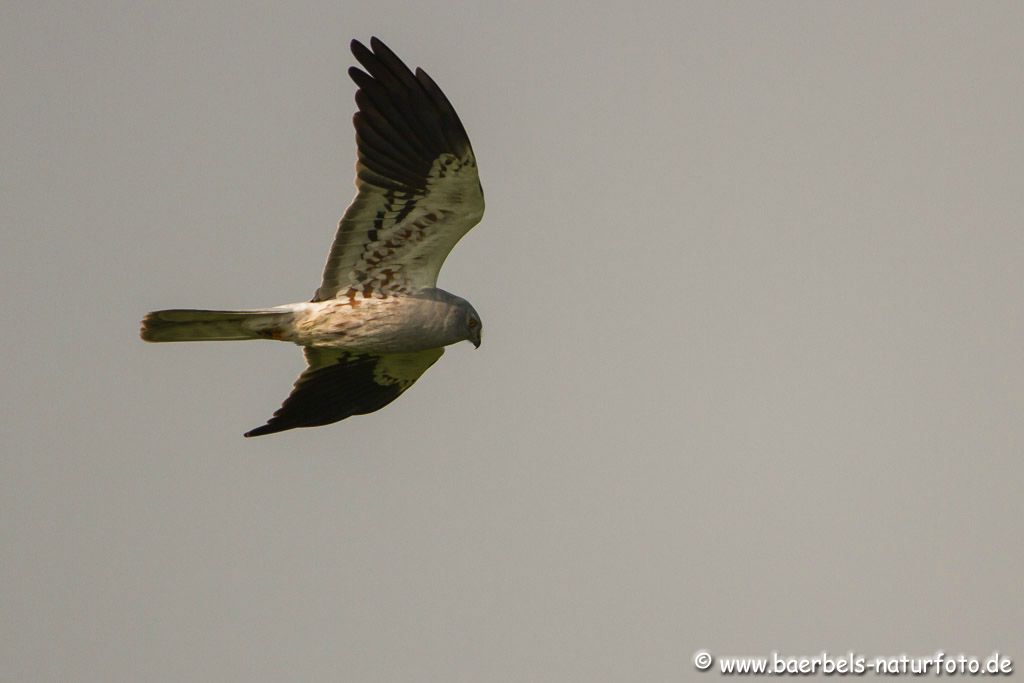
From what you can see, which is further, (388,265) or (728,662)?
(728,662)

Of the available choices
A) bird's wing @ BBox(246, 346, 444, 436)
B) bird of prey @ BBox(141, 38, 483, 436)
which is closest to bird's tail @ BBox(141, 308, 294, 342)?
bird of prey @ BBox(141, 38, 483, 436)

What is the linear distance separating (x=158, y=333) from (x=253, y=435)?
4.53ft

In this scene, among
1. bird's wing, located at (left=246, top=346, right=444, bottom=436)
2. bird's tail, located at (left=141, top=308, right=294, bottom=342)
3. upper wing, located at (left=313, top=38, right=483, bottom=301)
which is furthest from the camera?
bird's wing, located at (left=246, top=346, right=444, bottom=436)

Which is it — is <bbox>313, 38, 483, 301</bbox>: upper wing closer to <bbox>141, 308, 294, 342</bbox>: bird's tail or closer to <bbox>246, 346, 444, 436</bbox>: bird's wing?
<bbox>141, 308, 294, 342</bbox>: bird's tail

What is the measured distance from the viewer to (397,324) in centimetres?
1502

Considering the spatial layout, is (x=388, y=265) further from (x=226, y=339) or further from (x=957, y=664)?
(x=957, y=664)

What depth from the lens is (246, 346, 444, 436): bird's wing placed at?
51.9 ft

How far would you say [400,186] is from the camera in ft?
47.9

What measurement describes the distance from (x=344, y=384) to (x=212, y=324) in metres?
1.75


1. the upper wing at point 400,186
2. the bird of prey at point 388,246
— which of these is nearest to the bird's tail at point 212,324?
the bird of prey at point 388,246

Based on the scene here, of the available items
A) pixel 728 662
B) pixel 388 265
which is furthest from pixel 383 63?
pixel 728 662

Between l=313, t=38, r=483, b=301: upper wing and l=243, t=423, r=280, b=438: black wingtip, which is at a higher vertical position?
l=313, t=38, r=483, b=301: upper wing

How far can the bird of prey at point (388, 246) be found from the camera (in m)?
14.3

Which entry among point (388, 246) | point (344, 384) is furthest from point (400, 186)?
point (344, 384)
